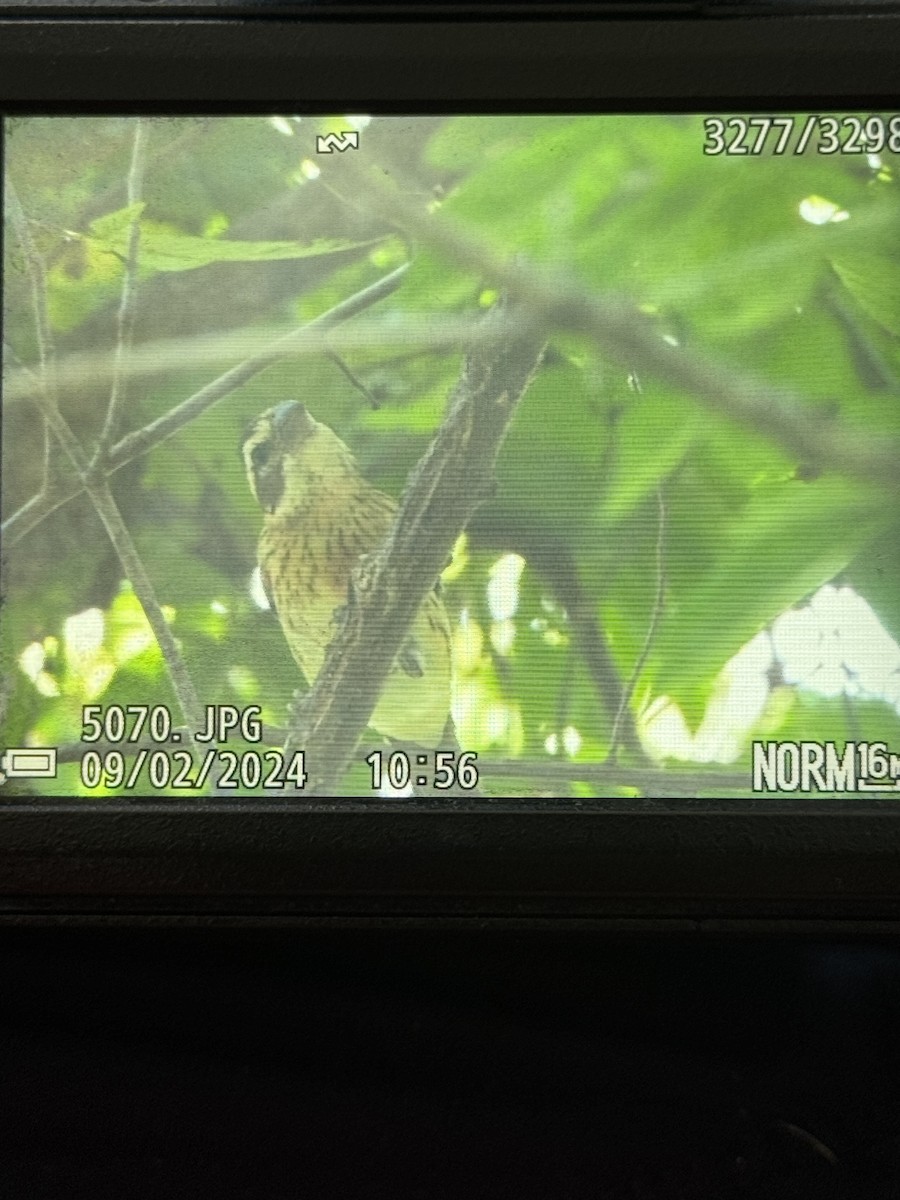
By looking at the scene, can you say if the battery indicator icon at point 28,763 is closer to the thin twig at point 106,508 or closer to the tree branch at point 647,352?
the thin twig at point 106,508

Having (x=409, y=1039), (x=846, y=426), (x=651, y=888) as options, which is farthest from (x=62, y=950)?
(x=846, y=426)

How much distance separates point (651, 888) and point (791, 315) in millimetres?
299

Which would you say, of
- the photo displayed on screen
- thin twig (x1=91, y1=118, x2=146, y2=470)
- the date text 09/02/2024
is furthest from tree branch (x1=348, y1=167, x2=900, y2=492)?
the date text 09/02/2024

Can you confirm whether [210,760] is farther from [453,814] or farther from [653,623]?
[653,623]

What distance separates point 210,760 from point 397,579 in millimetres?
132

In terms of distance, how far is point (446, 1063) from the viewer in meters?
0.54

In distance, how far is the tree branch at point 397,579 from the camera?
55 cm

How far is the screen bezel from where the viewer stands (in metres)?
0.53

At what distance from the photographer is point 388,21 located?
1.81ft

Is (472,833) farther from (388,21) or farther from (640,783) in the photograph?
(388,21)

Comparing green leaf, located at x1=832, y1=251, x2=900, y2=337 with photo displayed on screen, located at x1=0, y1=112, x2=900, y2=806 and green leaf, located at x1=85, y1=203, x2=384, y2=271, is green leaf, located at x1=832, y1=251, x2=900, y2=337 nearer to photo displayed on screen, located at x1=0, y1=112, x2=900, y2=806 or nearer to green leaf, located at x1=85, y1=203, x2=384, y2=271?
photo displayed on screen, located at x1=0, y1=112, x2=900, y2=806

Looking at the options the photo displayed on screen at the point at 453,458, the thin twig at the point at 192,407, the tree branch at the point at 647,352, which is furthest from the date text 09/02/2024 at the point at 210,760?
the tree branch at the point at 647,352

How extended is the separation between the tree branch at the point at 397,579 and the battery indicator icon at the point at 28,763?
0.40 feet

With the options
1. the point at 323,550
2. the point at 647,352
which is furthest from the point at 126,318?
the point at 647,352
